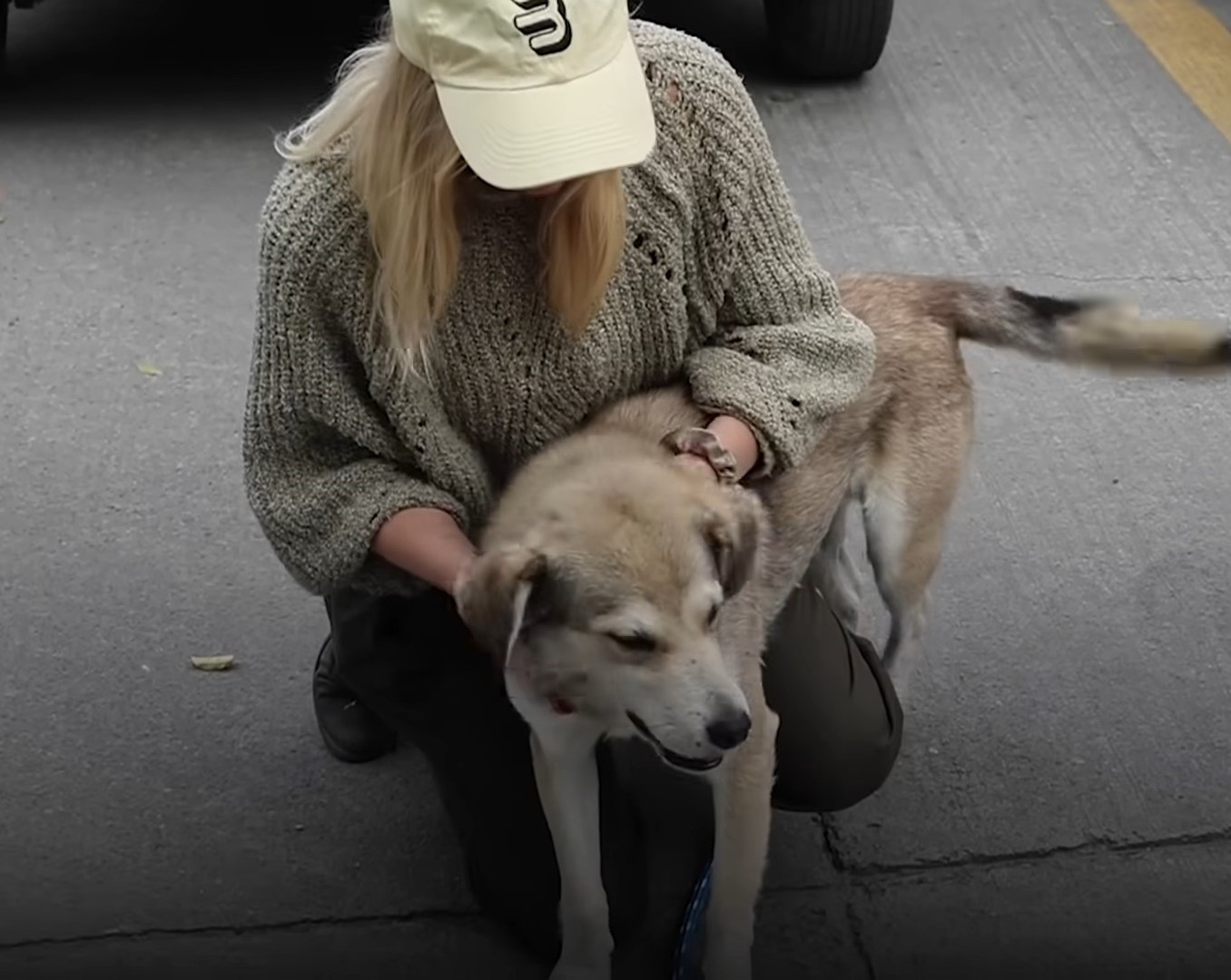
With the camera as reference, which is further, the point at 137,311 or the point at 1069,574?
the point at 137,311

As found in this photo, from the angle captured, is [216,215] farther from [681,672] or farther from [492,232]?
[681,672]

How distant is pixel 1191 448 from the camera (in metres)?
4.32

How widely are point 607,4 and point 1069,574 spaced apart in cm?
193

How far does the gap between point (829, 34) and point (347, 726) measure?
11.0ft

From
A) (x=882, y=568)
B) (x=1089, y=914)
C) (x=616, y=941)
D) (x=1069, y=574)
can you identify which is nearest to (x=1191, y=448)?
(x=1069, y=574)

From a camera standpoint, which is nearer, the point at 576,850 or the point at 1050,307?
the point at 576,850

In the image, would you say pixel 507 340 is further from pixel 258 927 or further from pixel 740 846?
pixel 258 927

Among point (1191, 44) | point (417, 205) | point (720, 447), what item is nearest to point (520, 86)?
point (417, 205)

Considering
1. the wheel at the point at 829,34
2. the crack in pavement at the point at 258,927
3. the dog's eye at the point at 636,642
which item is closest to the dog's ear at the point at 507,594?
the dog's eye at the point at 636,642

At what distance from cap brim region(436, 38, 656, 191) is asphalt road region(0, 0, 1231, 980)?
1363mm

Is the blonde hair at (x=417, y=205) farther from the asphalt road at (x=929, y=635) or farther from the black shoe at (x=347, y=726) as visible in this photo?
the asphalt road at (x=929, y=635)

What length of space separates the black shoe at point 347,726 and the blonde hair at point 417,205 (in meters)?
0.96

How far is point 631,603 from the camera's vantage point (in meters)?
2.49

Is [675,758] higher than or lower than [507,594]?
lower
